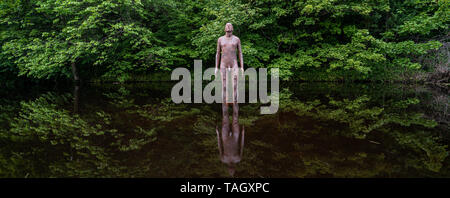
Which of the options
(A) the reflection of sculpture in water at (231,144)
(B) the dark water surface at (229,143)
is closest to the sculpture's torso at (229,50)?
(B) the dark water surface at (229,143)

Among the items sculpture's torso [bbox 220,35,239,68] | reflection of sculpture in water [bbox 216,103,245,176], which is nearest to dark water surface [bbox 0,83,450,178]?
reflection of sculpture in water [bbox 216,103,245,176]

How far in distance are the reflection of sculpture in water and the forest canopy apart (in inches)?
326

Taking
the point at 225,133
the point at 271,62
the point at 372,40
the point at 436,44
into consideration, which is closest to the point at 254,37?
the point at 271,62

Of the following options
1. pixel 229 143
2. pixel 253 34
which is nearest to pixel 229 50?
pixel 229 143

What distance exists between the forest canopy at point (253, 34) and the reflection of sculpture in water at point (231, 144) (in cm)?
829

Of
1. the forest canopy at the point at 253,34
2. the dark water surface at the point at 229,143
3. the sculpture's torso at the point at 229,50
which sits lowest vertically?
the dark water surface at the point at 229,143

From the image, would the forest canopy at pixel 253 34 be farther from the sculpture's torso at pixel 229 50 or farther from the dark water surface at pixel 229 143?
the dark water surface at pixel 229 143

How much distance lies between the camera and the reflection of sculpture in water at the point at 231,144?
2.69m

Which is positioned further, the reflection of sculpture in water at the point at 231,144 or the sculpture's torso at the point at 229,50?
the sculpture's torso at the point at 229,50

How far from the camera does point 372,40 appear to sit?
39.0 ft

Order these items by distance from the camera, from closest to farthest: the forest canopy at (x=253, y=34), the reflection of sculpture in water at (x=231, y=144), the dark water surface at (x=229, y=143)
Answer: the dark water surface at (x=229, y=143), the reflection of sculpture in water at (x=231, y=144), the forest canopy at (x=253, y=34)

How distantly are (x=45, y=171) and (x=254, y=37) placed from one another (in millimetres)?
12238

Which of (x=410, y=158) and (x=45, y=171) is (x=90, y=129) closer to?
(x=45, y=171)

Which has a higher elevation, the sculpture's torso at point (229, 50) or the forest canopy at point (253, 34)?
the forest canopy at point (253, 34)
